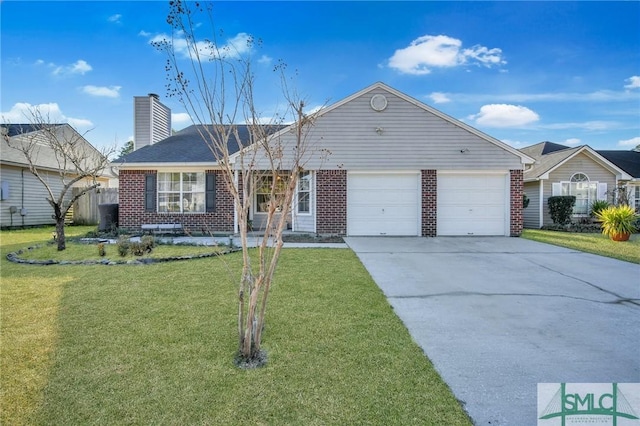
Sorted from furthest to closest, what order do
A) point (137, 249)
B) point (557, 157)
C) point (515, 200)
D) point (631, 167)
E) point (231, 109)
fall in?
point (631, 167) → point (557, 157) → point (515, 200) → point (137, 249) → point (231, 109)

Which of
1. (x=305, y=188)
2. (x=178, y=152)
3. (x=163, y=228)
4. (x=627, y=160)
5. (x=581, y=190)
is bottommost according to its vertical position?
(x=163, y=228)

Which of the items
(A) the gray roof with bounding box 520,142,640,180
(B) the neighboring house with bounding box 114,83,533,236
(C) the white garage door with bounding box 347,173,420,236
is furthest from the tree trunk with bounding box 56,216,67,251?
(A) the gray roof with bounding box 520,142,640,180

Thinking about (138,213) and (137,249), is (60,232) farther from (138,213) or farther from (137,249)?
(138,213)

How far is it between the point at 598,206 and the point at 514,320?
15749 mm

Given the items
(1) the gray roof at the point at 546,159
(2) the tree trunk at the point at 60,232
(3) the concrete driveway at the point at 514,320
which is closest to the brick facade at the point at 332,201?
(3) the concrete driveway at the point at 514,320

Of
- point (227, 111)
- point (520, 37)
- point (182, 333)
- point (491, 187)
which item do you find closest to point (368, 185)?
point (491, 187)

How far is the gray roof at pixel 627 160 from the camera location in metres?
18.9

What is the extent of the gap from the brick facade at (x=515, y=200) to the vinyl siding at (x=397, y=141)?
42 cm

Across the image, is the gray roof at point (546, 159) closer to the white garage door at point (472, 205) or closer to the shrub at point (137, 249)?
the white garage door at point (472, 205)

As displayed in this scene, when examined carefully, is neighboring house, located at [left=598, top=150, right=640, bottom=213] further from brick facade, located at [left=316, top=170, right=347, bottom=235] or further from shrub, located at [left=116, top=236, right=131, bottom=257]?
shrub, located at [left=116, top=236, right=131, bottom=257]

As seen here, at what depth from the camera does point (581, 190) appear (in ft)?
54.4

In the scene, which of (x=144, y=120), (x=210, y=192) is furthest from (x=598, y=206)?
(x=144, y=120)

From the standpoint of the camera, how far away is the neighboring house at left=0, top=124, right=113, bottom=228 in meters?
14.7

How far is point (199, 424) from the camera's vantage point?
7.22 ft
